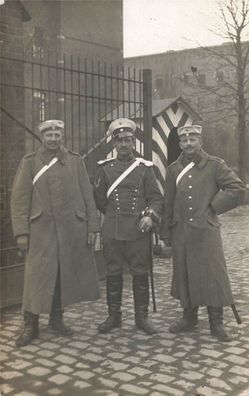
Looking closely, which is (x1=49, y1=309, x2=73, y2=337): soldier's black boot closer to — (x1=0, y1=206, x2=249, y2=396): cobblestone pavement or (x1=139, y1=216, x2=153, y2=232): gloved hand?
(x1=0, y1=206, x2=249, y2=396): cobblestone pavement

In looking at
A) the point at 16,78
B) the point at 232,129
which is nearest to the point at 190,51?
the point at 232,129

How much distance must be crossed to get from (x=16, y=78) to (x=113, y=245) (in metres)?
3.08

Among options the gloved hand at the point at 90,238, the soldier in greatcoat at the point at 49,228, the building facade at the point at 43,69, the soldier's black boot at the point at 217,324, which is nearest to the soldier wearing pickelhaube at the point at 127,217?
the gloved hand at the point at 90,238

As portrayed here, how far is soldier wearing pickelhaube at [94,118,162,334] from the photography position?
5117mm

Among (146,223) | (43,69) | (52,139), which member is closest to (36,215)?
(52,139)

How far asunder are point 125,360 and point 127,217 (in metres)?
1.37

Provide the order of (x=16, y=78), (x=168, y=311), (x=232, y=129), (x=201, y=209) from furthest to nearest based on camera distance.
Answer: (x=232, y=129)
(x=16, y=78)
(x=168, y=311)
(x=201, y=209)

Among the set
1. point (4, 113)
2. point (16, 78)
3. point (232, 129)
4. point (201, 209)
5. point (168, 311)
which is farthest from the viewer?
point (232, 129)

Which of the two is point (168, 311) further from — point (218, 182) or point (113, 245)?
point (218, 182)

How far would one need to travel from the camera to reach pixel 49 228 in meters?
4.95

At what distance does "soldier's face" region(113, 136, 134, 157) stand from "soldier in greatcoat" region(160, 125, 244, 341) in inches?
19.7

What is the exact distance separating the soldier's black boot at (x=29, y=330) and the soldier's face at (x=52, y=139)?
1561mm

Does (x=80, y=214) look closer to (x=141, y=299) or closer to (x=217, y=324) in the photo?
(x=141, y=299)

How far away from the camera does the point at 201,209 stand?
195 inches
